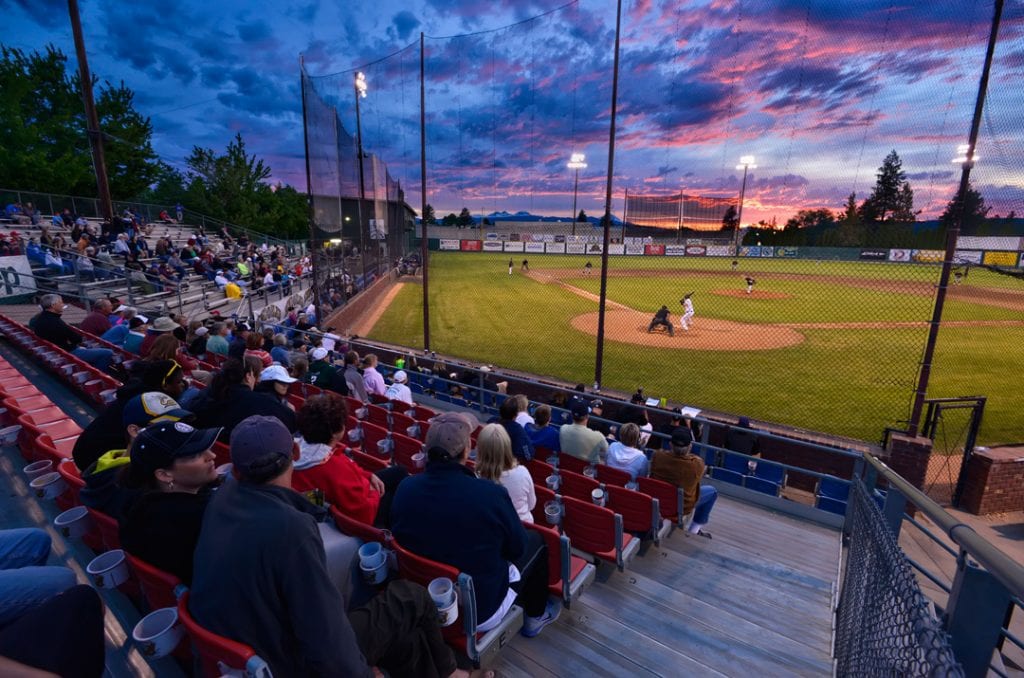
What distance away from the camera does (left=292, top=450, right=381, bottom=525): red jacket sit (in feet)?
10.2

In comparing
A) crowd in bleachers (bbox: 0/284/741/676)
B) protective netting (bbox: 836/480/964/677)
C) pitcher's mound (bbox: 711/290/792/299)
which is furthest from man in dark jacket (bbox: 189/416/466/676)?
pitcher's mound (bbox: 711/290/792/299)

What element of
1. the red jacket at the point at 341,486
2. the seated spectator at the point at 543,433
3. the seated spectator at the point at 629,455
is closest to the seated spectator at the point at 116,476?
the red jacket at the point at 341,486

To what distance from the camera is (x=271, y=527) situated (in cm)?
169

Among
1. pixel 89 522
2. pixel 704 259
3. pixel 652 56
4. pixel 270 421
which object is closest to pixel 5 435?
pixel 89 522

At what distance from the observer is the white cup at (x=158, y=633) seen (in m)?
1.85

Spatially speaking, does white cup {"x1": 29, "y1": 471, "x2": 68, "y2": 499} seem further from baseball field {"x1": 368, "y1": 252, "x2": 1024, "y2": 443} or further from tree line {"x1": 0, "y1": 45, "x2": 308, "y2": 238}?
tree line {"x1": 0, "y1": 45, "x2": 308, "y2": 238}

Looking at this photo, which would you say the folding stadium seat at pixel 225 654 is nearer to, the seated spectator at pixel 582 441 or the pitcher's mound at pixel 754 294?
the seated spectator at pixel 582 441

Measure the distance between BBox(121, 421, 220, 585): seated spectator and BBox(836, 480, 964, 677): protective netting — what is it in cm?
265

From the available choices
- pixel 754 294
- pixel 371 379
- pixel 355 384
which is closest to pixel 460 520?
pixel 355 384

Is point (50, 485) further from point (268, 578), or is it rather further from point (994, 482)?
point (994, 482)

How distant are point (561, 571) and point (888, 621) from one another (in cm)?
187

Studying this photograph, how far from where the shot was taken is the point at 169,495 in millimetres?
2172

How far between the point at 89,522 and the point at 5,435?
85.6 inches

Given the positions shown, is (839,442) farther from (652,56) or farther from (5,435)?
(5,435)
